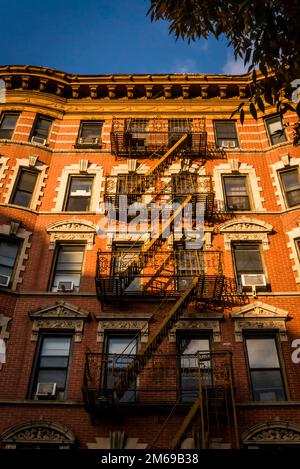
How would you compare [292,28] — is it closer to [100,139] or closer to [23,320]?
[23,320]

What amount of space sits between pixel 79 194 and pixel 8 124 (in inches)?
216

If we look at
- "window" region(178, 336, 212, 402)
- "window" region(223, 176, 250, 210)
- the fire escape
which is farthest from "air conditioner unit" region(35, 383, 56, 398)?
"window" region(223, 176, 250, 210)

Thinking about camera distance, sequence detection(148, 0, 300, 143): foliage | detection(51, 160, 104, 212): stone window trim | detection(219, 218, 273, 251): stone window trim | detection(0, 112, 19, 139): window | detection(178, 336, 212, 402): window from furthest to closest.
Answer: detection(0, 112, 19, 139): window
detection(51, 160, 104, 212): stone window trim
detection(219, 218, 273, 251): stone window trim
detection(178, 336, 212, 402): window
detection(148, 0, 300, 143): foliage

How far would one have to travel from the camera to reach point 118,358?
1328 centimetres

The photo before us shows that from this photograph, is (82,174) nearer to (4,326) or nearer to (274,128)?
(4,326)

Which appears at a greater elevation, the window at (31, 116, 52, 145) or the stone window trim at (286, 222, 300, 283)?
the window at (31, 116, 52, 145)

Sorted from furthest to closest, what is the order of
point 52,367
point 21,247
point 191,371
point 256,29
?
point 21,247
point 52,367
point 191,371
point 256,29

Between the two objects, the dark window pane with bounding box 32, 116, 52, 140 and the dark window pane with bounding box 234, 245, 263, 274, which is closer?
the dark window pane with bounding box 234, 245, 263, 274

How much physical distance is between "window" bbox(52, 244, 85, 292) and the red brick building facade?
51 millimetres

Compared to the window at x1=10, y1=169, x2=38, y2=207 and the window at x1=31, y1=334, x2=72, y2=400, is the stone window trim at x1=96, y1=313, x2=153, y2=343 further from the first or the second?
the window at x1=10, y1=169, x2=38, y2=207

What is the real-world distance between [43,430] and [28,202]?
883cm

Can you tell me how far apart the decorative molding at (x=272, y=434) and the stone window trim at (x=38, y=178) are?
35.2 feet

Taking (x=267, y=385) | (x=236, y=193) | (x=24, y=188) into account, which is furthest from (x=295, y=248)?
(x=24, y=188)

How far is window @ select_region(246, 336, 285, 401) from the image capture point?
42.9 ft
